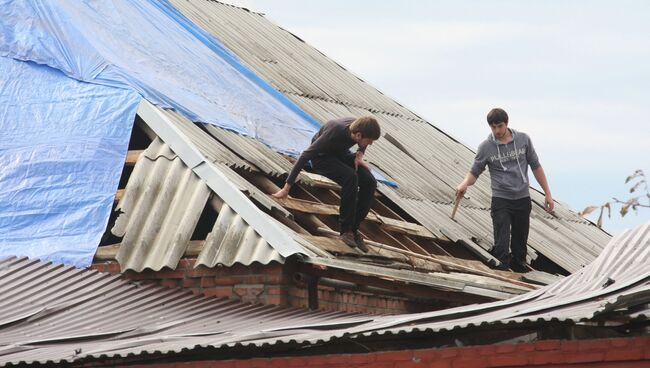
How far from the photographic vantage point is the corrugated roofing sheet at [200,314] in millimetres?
7965

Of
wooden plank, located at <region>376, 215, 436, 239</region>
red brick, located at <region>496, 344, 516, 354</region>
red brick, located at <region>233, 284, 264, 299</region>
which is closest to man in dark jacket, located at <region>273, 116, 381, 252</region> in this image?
red brick, located at <region>233, 284, 264, 299</region>

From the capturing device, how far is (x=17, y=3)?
13461mm

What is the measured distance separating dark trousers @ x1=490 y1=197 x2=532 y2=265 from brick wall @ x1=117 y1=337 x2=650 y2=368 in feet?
16.1

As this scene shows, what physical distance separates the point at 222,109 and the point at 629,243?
5017 mm

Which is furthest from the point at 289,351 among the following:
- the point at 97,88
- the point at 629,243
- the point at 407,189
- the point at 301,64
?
the point at 301,64

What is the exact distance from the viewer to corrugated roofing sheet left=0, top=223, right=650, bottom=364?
7965 mm

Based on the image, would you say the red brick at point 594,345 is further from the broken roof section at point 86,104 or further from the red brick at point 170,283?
the broken roof section at point 86,104

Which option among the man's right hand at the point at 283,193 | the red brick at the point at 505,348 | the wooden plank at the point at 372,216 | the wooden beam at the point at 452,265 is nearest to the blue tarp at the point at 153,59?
the wooden plank at the point at 372,216

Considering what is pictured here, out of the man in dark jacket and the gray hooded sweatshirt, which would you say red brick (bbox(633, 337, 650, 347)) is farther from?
the gray hooded sweatshirt

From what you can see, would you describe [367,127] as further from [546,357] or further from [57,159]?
[546,357]

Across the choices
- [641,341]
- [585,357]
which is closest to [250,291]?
[585,357]

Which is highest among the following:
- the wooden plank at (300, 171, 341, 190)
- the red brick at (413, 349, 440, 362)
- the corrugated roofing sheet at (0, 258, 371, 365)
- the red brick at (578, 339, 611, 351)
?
the red brick at (578, 339, 611, 351)

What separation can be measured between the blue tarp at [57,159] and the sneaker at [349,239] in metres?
2.05

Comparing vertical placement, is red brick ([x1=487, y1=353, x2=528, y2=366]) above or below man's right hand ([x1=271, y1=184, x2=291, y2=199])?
above
